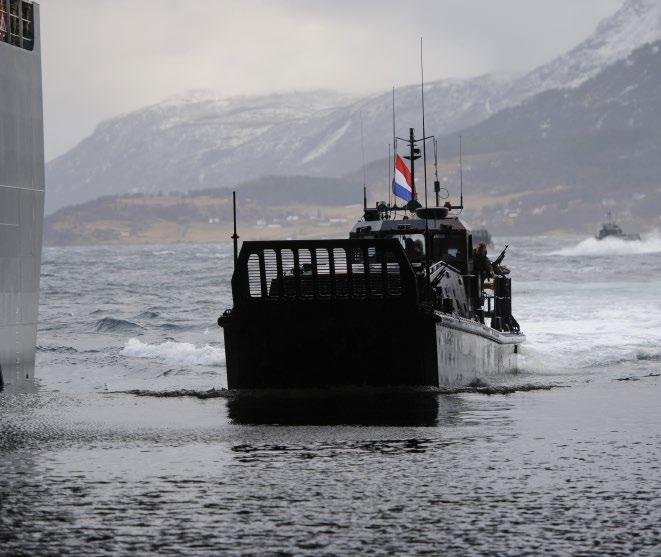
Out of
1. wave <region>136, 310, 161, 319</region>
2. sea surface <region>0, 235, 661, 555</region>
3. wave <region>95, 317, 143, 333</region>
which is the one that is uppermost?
wave <region>136, 310, 161, 319</region>

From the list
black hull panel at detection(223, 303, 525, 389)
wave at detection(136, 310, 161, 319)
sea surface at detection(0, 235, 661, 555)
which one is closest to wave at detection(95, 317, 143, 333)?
wave at detection(136, 310, 161, 319)

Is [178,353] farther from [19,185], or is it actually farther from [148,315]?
[148,315]

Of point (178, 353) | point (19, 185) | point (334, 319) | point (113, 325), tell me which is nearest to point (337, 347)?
point (334, 319)

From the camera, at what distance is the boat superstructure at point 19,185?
24500 millimetres

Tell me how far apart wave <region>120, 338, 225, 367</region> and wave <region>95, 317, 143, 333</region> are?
6768 mm

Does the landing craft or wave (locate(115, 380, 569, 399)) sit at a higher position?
the landing craft

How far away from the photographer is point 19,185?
25.3 m

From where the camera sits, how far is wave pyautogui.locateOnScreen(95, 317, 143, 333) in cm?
4450

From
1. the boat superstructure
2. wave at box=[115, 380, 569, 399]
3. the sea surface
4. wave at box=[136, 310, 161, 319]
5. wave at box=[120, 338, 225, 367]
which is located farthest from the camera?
wave at box=[136, 310, 161, 319]

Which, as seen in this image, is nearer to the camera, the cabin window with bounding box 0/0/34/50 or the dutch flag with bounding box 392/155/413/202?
the cabin window with bounding box 0/0/34/50

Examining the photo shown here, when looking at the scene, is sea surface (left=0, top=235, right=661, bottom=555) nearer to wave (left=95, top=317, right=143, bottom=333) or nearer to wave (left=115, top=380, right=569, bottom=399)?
wave (left=115, top=380, right=569, bottom=399)

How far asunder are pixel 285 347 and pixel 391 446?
20.1 ft

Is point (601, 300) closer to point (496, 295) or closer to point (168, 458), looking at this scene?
point (496, 295)

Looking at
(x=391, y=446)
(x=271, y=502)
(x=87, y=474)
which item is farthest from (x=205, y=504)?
A: (x=391, y=446)
